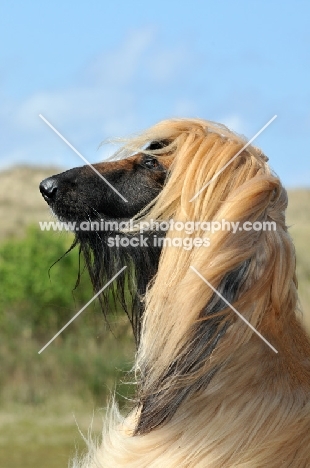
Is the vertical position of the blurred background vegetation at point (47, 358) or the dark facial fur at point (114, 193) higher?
the dark facial fur at point (114, 193)

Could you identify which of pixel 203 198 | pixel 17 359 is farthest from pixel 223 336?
pixel 17 359

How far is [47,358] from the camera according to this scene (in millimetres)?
9328

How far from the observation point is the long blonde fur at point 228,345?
2.85m

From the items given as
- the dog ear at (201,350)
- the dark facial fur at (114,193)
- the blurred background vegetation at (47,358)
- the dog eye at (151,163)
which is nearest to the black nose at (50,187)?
the dark facial fur at (114,193)

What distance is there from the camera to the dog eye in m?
3.17

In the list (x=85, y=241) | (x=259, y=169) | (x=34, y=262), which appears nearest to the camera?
(x=259, y=169)

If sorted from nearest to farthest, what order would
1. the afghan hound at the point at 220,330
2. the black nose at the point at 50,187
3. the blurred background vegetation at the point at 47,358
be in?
the afghan hound at the point at 220,330 < the black nose at the point at 50,187 < the blurred background vegetation at the point at 47,358

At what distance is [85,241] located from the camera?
3.37m

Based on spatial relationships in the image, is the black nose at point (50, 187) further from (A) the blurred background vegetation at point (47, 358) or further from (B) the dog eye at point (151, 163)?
(A) the blurred background vegetation at point (47, 358)

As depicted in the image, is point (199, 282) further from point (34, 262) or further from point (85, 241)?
point (34, 262)

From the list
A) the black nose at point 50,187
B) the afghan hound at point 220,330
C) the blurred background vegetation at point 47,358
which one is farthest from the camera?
the blurred background vegetation at point 47,358

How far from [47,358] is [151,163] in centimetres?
647

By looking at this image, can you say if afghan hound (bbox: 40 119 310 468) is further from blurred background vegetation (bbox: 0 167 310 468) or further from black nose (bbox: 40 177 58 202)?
blurred background vegetation (bbox: 0 167 310 468)

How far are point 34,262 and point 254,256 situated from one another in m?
9.08
